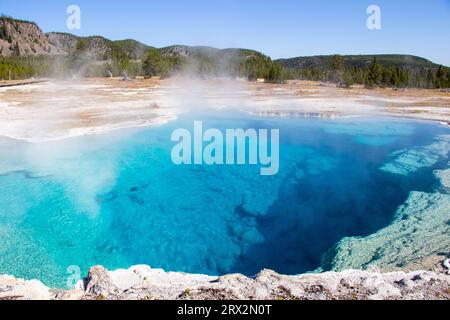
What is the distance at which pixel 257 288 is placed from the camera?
5.19m

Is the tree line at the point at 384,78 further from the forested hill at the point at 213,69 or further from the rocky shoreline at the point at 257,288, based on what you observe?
the rocky shoreline at the point at 257,288

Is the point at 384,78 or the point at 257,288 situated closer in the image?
the point at 257,288

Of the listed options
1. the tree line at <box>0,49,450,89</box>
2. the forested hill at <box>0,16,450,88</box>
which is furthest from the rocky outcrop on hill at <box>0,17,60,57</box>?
the tree line at <box>0,49,450,89</box>

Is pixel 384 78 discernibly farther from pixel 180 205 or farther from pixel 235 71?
pixel 180 205

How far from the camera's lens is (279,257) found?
8883 mm

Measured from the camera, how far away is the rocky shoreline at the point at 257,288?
5016 millimetres

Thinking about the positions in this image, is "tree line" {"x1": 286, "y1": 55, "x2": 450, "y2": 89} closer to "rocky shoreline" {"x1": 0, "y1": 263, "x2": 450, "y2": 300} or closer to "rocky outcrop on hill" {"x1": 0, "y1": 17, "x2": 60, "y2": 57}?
"rocky shoreline" {"x1": 0, "y1": 263, "x2": 450, "y2": 300}

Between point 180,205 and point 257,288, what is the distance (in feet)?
22.6

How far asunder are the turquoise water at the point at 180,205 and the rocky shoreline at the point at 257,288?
2.23 m

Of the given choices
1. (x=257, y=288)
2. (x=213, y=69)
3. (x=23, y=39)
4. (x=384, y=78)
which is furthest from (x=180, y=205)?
(x=23, y=39)

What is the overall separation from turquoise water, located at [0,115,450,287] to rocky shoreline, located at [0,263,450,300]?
2.23 metres

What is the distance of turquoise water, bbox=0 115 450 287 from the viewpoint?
8.77 metres
